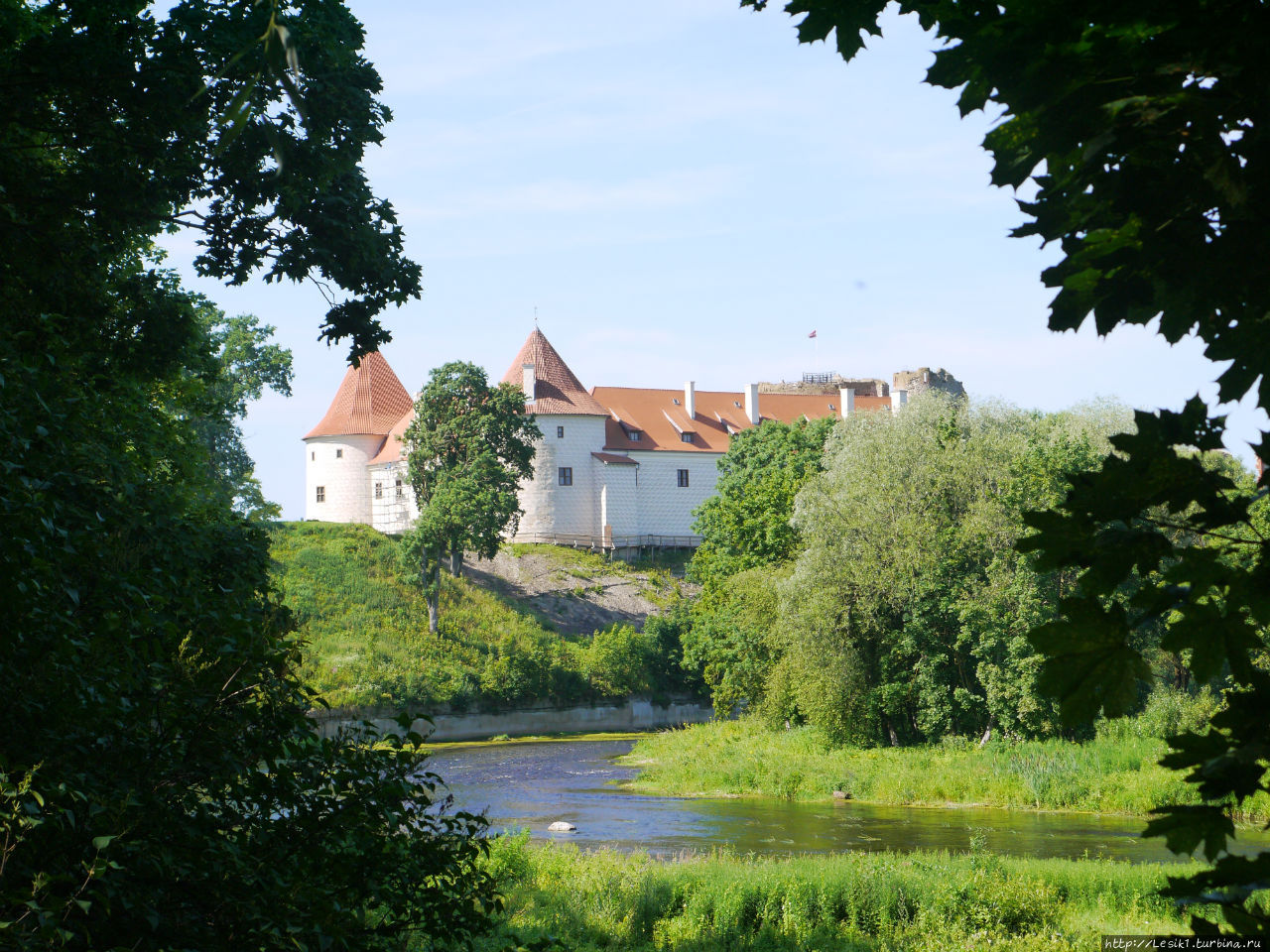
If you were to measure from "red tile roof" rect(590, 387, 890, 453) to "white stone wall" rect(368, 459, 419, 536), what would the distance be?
13538 millimetres

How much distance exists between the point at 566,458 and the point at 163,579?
66.3 m

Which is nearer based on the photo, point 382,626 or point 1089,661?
point 1089,661

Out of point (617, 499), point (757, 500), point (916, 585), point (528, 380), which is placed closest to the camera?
point (916, 585)

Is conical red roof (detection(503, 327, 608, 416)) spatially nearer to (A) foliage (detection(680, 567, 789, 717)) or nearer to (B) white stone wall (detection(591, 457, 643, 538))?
(B) white stone wall (detection(591, 457, 643, 538))

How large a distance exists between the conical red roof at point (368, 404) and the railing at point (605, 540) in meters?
11.3

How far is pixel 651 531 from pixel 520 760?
37.4 m

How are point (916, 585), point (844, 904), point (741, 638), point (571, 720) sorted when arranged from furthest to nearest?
point (571, 720) < point (741, 638) < point (916, 585) < point (844, 904)

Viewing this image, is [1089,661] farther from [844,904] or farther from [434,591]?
[434,591]

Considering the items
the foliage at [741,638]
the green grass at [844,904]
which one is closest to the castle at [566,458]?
the foliage at [741,638]

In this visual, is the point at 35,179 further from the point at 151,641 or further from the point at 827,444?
the point at 827,444

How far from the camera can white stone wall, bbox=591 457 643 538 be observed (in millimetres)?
73250

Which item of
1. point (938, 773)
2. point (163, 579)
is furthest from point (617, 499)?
point (163, 579)

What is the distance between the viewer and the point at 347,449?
71.3m

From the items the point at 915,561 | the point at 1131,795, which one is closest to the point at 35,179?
the point at 1131,795
